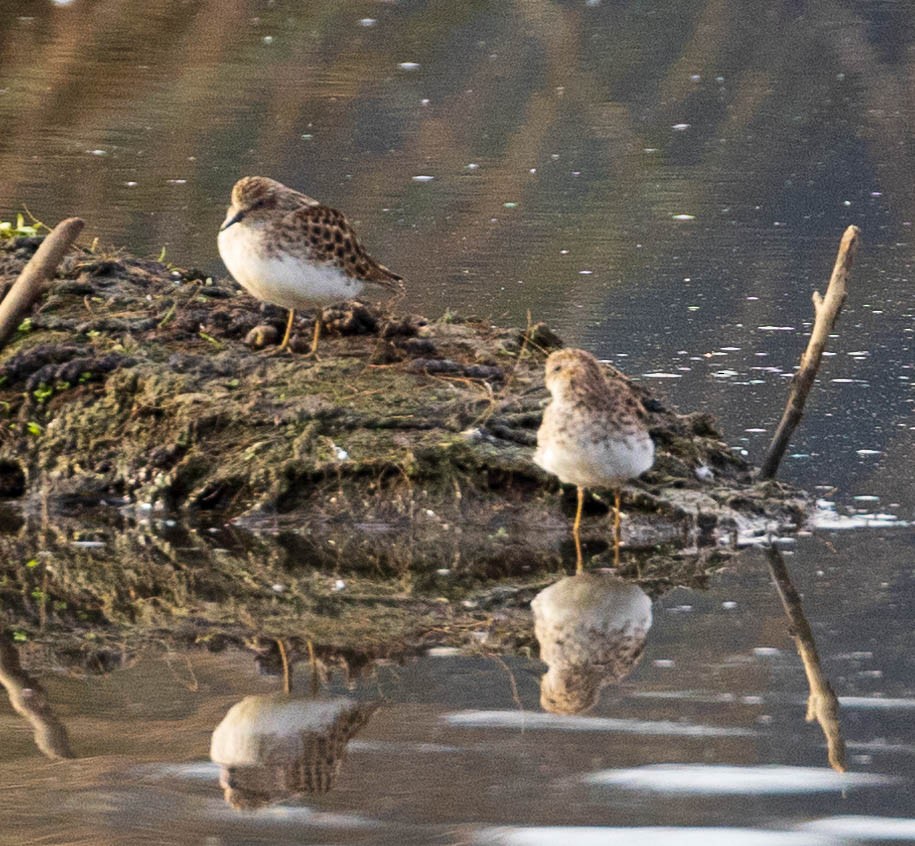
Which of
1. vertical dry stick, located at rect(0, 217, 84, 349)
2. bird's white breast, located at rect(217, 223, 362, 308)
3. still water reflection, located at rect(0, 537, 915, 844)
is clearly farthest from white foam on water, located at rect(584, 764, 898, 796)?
vertical dry stick, located at rect(0, 217, 84, 349)

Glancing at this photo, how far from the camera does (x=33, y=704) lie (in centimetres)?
615

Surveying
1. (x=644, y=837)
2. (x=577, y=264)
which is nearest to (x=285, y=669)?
(x=644, y=837)

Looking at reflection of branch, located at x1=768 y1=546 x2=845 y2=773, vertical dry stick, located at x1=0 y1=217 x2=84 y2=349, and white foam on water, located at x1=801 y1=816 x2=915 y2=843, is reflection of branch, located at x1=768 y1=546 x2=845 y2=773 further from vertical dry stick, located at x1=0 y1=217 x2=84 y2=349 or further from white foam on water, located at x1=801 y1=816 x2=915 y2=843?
vertical dry stick, located at x1=0 y1=217 x2=84 y2=349

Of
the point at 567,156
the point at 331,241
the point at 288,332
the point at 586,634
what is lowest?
the point at 567,156

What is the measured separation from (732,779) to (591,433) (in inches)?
93.9

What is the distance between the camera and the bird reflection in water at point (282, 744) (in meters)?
5.35

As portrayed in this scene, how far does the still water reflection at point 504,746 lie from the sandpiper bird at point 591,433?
2.55ft

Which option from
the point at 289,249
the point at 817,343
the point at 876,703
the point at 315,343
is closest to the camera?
the point at 876,703

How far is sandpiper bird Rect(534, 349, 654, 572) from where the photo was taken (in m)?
7.59

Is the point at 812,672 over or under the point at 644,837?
under

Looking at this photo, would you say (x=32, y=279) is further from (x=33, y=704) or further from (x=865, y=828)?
(x=865, y=828)

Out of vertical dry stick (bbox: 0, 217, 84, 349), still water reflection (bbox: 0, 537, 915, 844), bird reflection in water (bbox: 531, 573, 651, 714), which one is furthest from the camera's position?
vertical dry stick (bbox: 0, 217, 84, 349)

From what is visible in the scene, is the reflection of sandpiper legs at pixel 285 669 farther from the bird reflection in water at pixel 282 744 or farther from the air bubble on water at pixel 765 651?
the air bubble on water at pixel 765 651

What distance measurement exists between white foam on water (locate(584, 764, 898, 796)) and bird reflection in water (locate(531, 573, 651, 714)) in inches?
23.7
